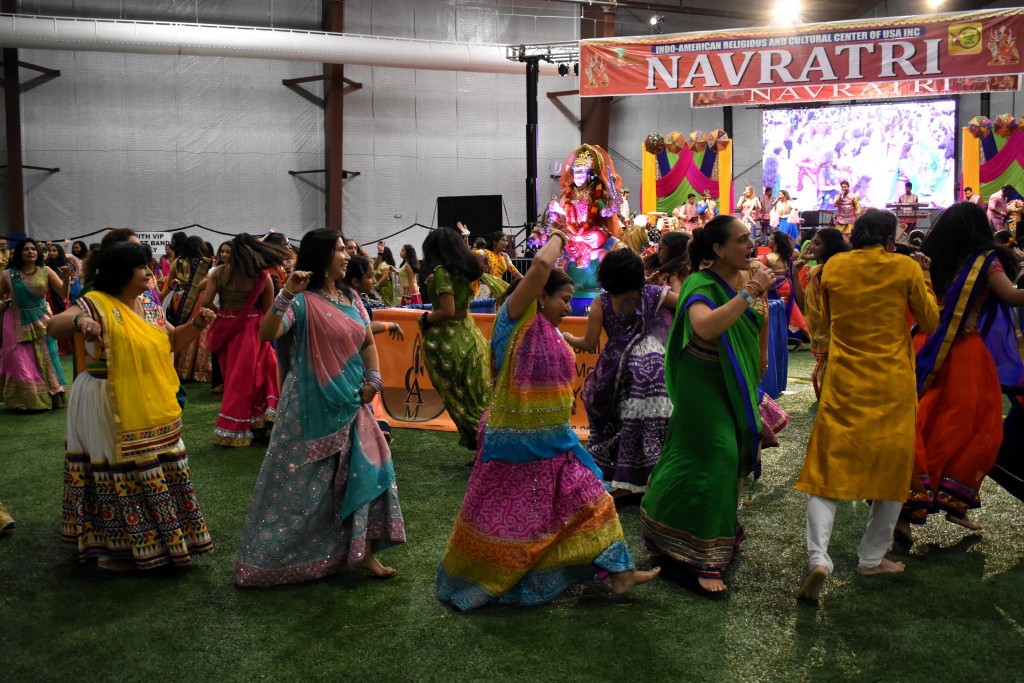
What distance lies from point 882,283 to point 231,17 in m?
16.6

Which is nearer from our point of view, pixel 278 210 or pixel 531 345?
pixel 531 345

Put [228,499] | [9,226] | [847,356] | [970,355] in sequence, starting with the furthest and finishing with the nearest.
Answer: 1. [9,226]
2. [228,499]
3. [970,355]
4. [847,356]

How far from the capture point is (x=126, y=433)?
3.55 metres

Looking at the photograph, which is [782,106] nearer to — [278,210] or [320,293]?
[278,210]

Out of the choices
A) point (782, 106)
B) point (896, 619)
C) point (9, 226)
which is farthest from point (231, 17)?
point (896, 619)

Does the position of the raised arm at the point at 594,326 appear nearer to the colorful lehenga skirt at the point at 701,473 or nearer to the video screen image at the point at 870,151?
the colorful lehenga skirt at the point at 701,473

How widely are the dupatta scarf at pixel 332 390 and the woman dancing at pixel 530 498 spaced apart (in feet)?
1.58

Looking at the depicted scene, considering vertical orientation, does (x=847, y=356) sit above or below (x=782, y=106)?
below

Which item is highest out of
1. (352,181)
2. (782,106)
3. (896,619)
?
(782,106)

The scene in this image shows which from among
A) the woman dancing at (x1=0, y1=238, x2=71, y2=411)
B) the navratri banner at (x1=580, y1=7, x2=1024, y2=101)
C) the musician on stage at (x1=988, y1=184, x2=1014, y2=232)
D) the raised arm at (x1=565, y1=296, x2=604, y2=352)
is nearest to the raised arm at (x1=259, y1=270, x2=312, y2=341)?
the raised arm at (x1=565, y1=296, x2=604, y2=352)

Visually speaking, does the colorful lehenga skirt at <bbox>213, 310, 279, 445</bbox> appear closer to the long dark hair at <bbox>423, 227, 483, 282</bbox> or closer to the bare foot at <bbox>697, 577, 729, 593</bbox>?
the long dark hair at <bbox>423, 227, 483, 282</bbox>

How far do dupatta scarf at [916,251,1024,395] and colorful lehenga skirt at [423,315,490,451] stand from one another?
2415mm

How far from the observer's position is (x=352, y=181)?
18406 millimetres

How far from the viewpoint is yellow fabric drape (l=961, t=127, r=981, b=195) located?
17000mm
